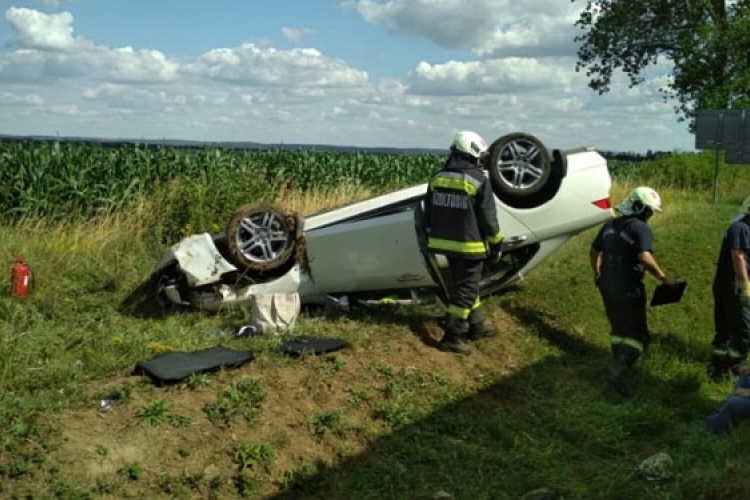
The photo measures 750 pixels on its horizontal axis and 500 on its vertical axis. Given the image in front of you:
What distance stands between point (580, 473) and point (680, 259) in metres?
→ 5.93

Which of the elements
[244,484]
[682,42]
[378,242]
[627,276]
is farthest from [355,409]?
[682,42]

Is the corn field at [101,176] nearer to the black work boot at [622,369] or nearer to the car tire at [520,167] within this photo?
the car tire at [520,167]

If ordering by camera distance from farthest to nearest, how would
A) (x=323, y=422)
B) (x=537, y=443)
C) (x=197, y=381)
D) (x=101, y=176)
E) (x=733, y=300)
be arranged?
1. (x=101, y=176)
2. (x=733, y=300)
3. (x=537, y=443)
4. (x=197, y=381)
5. (x=323, y=422)

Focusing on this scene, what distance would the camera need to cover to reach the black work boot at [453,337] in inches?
281

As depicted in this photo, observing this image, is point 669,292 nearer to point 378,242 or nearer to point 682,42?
point 378,242

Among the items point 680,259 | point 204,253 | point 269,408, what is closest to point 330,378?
point 269,408

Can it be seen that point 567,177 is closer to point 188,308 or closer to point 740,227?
point 740,227

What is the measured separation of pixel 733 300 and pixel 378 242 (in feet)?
10.3

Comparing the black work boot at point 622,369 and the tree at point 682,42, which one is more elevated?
the tree at point 682,42

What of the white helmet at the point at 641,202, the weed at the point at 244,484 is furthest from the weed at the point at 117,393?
the white helmet at the point at 641,202

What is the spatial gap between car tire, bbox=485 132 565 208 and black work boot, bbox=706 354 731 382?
2098 mm

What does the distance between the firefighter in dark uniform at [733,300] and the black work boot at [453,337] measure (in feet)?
7.68

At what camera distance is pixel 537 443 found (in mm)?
5891

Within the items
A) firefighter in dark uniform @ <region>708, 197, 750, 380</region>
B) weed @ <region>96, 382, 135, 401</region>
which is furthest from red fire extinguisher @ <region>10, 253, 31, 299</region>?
firefighter in dark uniform @ <region>708, 197, 750, 380</region>
